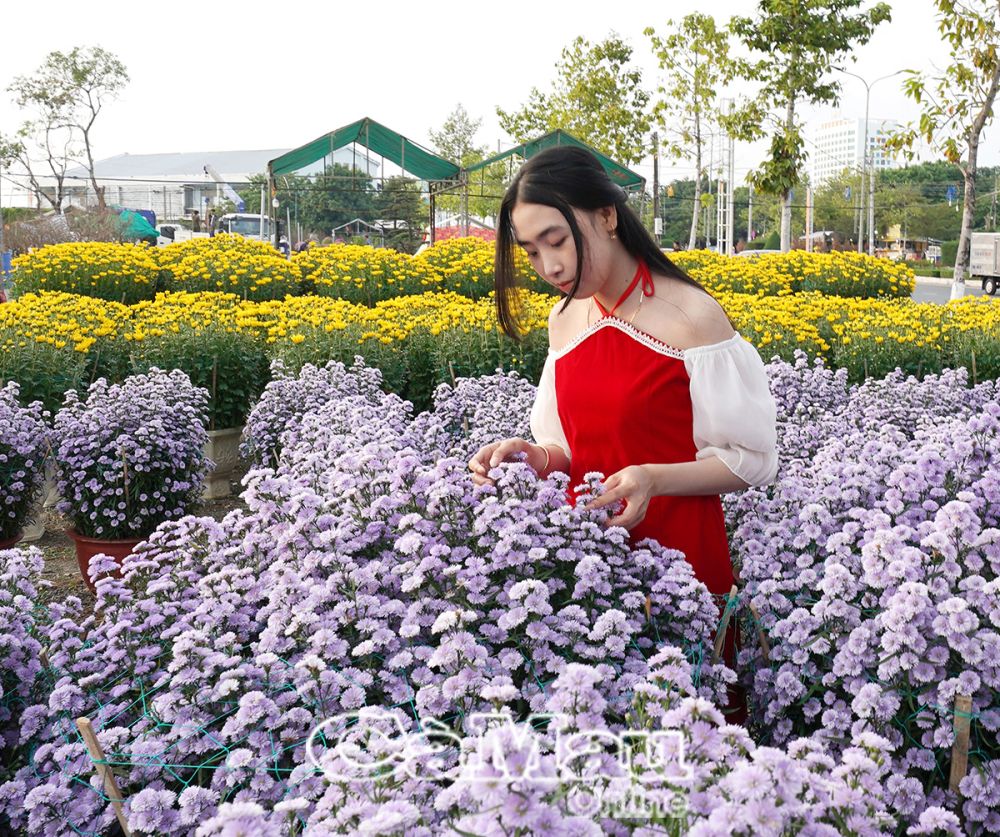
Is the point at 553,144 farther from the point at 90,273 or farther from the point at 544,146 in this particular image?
the point at 90,273

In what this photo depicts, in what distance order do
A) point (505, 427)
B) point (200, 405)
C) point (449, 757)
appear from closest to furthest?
1. point (449, 757)
2. point (505, 427)
3. point (200, 405)

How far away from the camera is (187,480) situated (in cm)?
468

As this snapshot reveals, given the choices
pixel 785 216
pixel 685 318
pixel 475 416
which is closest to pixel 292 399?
pixel 475 416

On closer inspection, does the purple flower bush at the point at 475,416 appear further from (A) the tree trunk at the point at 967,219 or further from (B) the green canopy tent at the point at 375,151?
(B) the green canopy tent at the point at 375,151

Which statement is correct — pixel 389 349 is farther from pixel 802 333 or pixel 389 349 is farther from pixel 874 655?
pixel 874 655

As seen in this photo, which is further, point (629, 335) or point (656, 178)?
point (656, 178)

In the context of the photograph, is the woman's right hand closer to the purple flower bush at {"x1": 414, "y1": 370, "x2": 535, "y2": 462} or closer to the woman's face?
the woman's face

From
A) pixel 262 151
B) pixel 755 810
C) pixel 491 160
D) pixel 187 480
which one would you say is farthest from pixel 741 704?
pixel 262 151

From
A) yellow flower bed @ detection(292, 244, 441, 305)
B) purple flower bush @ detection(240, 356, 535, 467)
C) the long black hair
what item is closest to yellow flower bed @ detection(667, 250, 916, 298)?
yellow flower bed @ detection(292, 244, 441, 305)

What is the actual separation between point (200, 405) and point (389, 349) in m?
1.12

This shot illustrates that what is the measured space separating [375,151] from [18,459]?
16608 millimetres

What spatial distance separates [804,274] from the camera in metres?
12.4

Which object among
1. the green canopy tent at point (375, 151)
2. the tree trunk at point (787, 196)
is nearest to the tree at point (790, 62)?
the tree trunk at point (787, 196)

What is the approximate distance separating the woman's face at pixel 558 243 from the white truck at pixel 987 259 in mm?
25937
